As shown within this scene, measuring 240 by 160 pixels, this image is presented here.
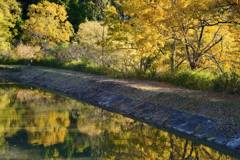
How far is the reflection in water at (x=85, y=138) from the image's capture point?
851 centimetres

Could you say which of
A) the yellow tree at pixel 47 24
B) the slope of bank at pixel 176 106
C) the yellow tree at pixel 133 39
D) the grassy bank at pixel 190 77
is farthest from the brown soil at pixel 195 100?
the yellow tree at pixel 47 24

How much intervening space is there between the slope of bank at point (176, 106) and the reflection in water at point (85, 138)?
766mm

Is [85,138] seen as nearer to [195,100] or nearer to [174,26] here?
[195,100]

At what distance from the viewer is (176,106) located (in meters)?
13.0

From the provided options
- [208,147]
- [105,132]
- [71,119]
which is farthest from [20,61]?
[208,147]

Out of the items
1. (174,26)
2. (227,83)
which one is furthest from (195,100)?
(174,26)

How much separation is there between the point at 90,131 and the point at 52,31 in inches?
A: 1238

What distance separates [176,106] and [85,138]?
4.46m

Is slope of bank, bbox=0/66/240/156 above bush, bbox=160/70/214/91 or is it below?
below

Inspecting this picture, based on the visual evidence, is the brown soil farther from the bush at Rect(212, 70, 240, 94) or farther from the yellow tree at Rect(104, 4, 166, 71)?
the yellow tree at Rect(104, 4, 166, 71)

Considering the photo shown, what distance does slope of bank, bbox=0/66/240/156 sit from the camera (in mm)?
10148

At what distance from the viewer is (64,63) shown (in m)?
35.3

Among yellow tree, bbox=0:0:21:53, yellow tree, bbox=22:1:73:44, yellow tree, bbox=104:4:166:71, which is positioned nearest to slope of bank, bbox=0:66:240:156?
yellow tree, bbox=104:4:166:71

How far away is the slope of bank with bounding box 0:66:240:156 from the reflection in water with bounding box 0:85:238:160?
766mm
